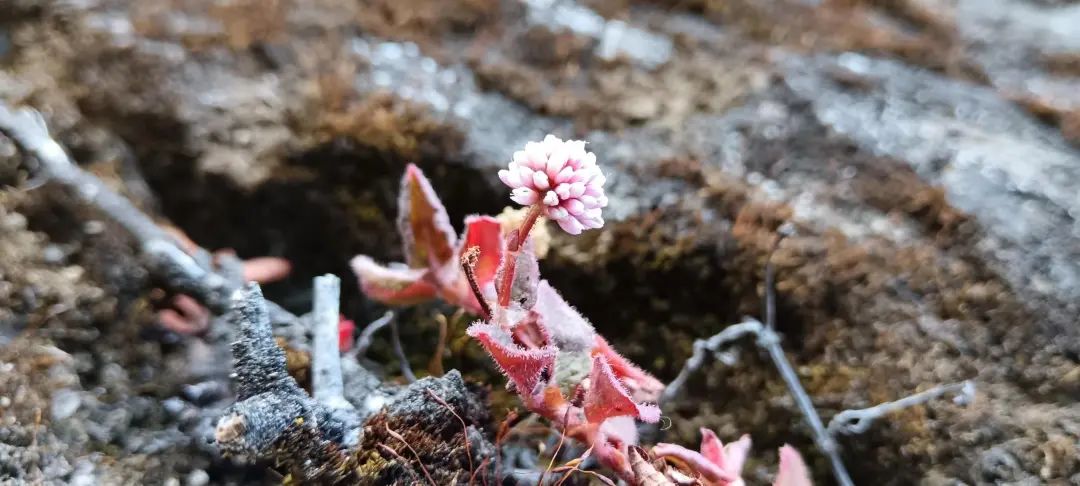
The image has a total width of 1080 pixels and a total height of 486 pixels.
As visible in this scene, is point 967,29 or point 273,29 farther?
point 967,29

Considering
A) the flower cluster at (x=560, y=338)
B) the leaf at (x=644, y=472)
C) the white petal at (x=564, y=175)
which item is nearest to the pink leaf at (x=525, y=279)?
the flower cluster at (x=560, y=338)

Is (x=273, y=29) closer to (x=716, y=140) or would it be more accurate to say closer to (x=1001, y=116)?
(x=716, y=140)

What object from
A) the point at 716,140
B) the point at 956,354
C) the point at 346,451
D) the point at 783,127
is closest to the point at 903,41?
the point at 783,127

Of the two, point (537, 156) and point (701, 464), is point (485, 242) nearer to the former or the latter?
point (537, 156)

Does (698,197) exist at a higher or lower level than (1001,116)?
lower

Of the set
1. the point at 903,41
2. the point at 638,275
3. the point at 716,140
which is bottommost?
the point at 638,275

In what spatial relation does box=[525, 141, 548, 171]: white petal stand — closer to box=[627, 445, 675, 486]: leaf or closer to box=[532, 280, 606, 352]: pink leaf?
box=[532, 280, 606, 352]: pink leaf
